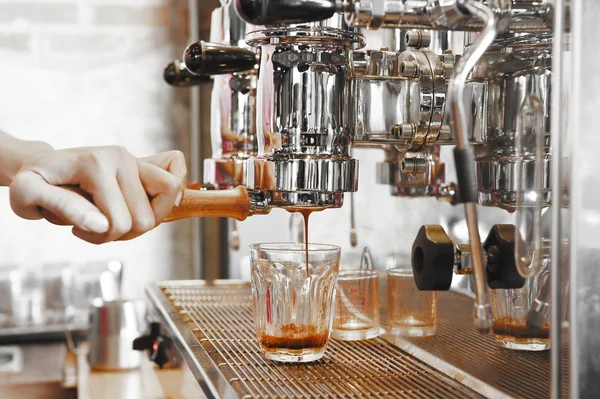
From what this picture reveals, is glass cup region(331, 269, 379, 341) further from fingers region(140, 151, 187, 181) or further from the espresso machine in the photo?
fingers region(140, 151, 187, 181)

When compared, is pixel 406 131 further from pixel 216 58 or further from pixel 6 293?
pixel 6 293

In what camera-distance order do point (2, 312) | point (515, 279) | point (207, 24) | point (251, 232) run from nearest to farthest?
point (515, 279)
point (251, 232)
point (2, 312)
point (207, 24)

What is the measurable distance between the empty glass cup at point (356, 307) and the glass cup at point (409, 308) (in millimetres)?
20

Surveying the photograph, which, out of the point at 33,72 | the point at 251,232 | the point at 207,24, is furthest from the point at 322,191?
the point at 33,72

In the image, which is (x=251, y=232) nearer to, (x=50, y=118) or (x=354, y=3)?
(x=50, y=118)

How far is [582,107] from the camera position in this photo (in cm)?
53

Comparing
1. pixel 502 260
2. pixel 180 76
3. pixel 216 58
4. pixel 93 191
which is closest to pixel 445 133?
pixel 502 260

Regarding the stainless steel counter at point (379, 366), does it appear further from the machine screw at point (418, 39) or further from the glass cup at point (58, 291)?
the glass cup at point (58, 291)

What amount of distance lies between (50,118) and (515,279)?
62.6 inches

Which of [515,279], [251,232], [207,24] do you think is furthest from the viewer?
[207,24]

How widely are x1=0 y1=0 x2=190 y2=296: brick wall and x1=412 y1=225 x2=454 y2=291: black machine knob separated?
142 cm

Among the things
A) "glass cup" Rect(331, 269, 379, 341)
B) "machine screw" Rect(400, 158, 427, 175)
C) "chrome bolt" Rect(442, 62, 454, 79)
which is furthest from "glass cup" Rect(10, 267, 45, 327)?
"chrome bolt" Rect(442, 62, 454, 79)

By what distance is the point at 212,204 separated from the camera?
0.74m

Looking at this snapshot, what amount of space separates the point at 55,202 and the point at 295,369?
0.31 m
